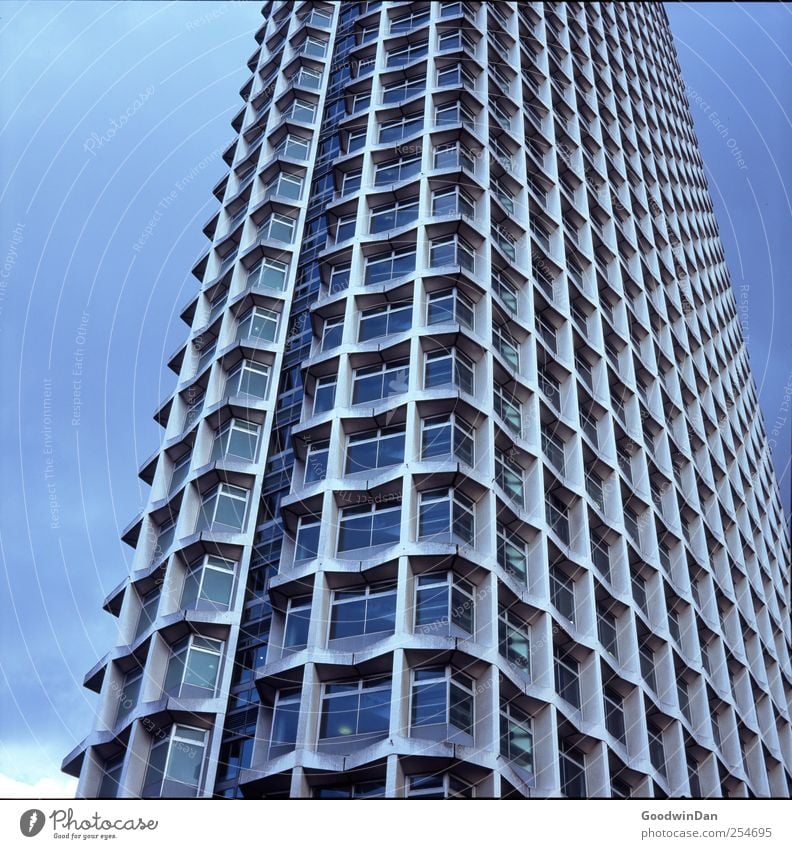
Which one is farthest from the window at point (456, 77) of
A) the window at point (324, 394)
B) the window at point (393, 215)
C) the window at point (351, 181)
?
the window at point (324, 394)

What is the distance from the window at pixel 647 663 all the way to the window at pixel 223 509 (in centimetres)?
1299

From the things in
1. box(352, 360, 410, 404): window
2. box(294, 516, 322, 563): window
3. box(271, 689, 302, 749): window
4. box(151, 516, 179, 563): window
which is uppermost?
box(352, 360, 410, 404): window

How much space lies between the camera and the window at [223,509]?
102ft

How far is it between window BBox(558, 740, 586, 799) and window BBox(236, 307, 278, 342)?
644 inches

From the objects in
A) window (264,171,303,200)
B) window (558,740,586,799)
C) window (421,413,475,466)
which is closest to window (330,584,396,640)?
window (421,413,475,466)

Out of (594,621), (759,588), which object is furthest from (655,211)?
(594,621)

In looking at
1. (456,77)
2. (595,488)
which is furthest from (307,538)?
(456,77)

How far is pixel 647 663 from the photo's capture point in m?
33.5

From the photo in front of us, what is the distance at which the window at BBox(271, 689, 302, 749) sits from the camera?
84.6 feet

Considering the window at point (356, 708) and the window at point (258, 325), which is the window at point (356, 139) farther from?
the window at point (356, 708)

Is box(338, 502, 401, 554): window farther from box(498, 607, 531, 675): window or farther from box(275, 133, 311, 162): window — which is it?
box(275, 133, 311, 162): window

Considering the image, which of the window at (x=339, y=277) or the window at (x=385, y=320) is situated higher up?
the window at (x=339, y=277)

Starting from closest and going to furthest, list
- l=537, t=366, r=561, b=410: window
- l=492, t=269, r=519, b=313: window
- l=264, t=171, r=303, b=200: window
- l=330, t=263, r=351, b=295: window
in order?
l=537, t=366, r=561, b=410: window, l=492, t=269, r=519, b=313: window, l=330, t=263, r=351, b=295: window, l=264, t=171, r=303, b=200: window
